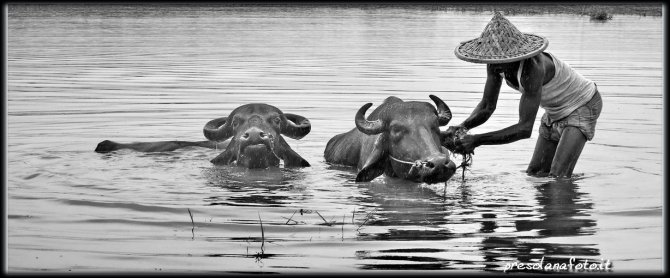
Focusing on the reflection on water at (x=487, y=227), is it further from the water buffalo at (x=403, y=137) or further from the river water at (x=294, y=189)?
the water buffalo at (x=403, y=137)

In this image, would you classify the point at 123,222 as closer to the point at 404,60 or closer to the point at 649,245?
the point at 649,245

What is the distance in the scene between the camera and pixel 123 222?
27.1 feet

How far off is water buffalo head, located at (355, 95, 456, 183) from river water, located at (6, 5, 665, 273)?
169mm

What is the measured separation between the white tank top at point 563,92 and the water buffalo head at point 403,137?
775 mm

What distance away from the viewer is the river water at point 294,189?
7.27m

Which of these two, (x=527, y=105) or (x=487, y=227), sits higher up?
(x=527, y=105)

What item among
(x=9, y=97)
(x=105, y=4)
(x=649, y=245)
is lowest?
(x=105, y=4)

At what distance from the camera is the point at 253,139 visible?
35.1ft

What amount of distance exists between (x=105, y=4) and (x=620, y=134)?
173 ft

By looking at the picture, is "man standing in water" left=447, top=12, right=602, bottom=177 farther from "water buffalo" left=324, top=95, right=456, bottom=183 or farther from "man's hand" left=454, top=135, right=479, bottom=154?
"water buffalo" left=324, top=95, right=456, bottom=183

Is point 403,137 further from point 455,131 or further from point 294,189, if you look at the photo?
point 294,189

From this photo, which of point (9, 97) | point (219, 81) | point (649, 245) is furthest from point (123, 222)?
point (219, 81)

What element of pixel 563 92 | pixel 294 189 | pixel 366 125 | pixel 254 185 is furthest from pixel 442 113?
pixel 254 185

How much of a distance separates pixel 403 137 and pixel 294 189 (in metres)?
1.07
